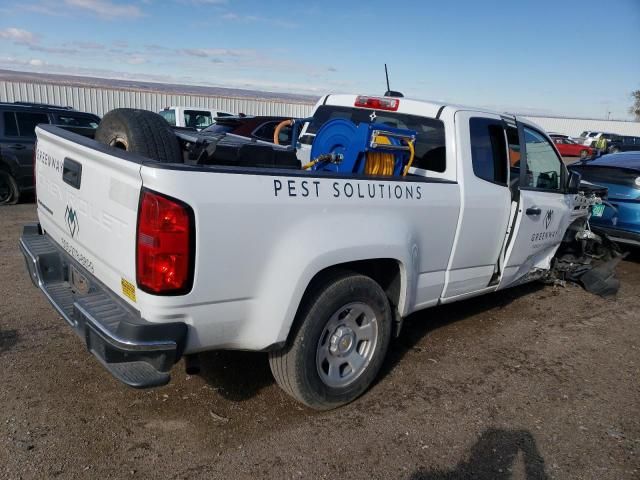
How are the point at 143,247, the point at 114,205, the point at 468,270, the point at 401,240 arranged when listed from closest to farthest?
the point at 143,247
the point at 114,205
the point at 401,240
the point at 468,270

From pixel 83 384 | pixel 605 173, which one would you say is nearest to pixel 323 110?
pixel 83 384

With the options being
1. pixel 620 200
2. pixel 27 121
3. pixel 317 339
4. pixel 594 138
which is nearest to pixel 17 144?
pixel 27 121

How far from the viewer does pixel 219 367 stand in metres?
3.83

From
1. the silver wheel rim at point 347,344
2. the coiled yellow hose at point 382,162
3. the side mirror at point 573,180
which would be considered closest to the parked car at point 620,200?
the side mirror at point 573,180

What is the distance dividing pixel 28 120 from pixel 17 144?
0.49 metres

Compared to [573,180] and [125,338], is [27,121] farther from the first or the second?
[573,180]

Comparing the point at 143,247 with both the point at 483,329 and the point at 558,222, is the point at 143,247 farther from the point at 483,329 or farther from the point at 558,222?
the point at 558,222

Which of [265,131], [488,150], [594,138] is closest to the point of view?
[488,150]

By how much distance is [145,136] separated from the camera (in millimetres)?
3059

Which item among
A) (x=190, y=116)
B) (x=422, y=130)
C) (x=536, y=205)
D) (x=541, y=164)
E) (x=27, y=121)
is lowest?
(x=190, y=116)

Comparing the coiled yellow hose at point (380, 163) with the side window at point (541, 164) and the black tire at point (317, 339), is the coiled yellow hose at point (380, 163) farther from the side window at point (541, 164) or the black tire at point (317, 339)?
the side window at point (541, 164)

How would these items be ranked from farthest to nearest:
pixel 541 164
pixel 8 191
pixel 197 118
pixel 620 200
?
pixel 197 118 < pixel 8 191 < pixel 620 200 < pixel 541 164

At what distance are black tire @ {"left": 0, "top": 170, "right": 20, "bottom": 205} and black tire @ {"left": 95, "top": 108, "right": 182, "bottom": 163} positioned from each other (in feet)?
22.9

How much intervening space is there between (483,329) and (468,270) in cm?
105
